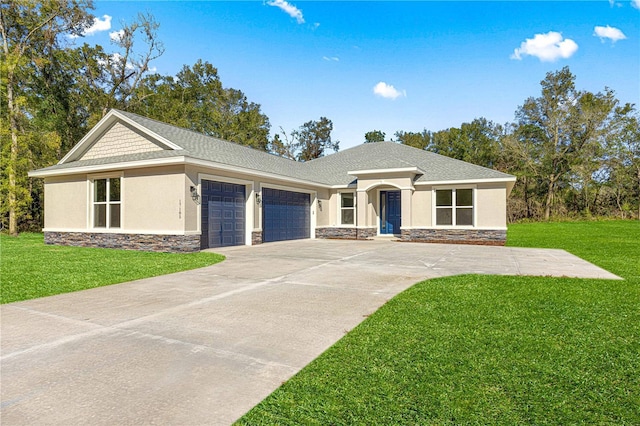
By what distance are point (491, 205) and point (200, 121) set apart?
94.2 feet

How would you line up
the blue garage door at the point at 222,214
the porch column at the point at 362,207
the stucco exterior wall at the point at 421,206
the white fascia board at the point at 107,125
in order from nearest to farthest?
1. the white fascia board at the point at 107,125
2. the blue garage door at the point at 222,214
3. the stucco exterior wall at the point at 421,206
4. the porch column at the point at 362,207

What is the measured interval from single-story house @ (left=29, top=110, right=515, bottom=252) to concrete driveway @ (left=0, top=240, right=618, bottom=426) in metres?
5.22

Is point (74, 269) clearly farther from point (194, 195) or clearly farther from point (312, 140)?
point (312, 140)

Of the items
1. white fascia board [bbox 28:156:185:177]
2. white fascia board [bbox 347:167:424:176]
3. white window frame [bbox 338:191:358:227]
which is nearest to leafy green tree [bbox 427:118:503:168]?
white window frame [bbox 338:191:358:227]

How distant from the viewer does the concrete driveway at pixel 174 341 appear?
2584mm

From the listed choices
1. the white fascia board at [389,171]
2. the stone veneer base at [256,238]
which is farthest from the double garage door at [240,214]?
the white fascia board at [389,171]

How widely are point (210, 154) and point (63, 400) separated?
1153 centimetres

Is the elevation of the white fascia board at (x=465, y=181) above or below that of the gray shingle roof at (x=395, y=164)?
below

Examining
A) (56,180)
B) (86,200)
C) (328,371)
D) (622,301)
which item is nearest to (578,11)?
(622,301)

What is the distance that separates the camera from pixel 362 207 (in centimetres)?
1783

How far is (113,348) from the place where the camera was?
3645 mm

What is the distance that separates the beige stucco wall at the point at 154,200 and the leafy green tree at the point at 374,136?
1431 inches

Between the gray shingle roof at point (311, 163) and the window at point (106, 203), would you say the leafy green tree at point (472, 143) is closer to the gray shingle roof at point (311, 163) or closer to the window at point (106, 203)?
the gray shingle roof at point (311, 163)

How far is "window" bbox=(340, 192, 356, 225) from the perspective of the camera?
1919 centimetres
